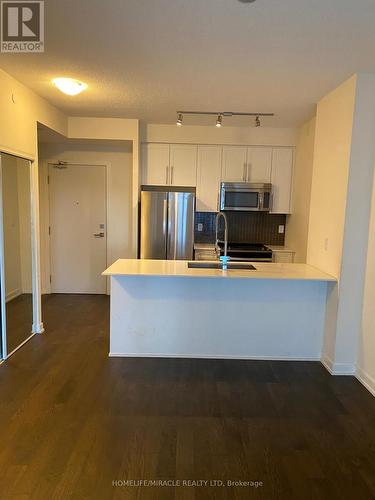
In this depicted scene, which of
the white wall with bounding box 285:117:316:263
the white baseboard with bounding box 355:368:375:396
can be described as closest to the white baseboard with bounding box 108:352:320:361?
the white baseboard with bounding box 355:368:375:396

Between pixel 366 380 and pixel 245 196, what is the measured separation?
2.73 m

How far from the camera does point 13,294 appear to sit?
11.0 feet

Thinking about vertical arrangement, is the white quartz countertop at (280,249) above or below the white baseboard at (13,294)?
above

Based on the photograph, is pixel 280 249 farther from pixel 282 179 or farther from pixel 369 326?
pixel 369 326

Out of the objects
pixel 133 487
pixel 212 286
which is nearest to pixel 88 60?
pixel 212 286

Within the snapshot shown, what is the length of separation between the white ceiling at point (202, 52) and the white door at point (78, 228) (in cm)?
166

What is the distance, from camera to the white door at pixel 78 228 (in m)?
5.28

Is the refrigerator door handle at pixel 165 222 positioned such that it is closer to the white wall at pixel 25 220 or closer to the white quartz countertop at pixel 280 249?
the white quartz countertop at pixel 280 249

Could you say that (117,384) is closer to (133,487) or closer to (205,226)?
(133,487)

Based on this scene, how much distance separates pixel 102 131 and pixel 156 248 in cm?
165

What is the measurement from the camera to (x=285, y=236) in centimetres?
527

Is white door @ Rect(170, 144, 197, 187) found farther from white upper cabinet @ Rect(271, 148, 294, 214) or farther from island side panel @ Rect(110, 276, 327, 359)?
island side panel @ Rect(110, 276, 327, 359)

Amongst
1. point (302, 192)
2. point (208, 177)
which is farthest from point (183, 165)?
point (302, 192)

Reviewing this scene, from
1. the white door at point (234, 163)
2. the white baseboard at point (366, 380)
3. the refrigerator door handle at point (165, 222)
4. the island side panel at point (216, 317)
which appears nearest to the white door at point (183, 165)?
the white door at point (234, 163)
